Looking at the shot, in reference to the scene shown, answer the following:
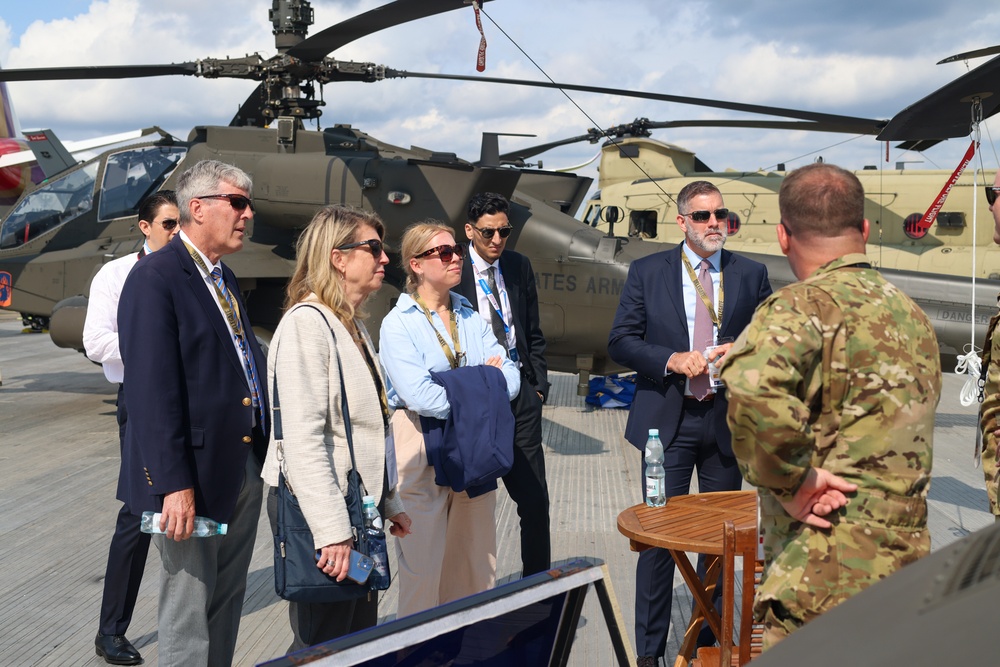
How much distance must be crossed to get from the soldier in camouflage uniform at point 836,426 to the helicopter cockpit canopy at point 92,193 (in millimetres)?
8503

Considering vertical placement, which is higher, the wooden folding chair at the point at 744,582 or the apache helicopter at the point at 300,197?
the apache helicopter at the point at 300,197

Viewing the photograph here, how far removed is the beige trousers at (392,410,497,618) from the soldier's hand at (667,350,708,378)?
3.11ft

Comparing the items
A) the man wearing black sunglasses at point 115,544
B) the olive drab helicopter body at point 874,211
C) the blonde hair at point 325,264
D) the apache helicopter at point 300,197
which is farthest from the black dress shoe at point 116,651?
the olive drab helicopter body at point 874,211

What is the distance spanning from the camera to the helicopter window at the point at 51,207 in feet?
31.8

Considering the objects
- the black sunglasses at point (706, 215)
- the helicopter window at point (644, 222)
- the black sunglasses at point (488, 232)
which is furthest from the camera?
the helicopter window at point (644, 222)

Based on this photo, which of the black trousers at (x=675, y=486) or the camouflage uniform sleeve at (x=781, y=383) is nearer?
the camouflage uniform sleeve at (x=781, y=383)

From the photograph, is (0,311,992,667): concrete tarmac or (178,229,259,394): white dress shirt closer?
(178,229,259,394): white dress shirt

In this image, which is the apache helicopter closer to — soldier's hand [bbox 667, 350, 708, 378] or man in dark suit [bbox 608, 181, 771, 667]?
man in dark suit [bbox 608, 181, 771, 667]

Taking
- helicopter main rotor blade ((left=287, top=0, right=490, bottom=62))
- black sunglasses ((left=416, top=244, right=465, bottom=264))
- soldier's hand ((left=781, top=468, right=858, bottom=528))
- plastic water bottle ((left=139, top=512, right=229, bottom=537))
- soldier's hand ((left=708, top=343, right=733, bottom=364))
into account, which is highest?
helicopter main rotor blade ((left=287, top=0, right=490, bottom=62))

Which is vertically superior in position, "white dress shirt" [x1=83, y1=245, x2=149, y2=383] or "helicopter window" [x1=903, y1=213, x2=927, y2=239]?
"helicopter window" [x1=903, y1=213, x2=927, y2=239]

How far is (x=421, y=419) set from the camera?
370 centimetres

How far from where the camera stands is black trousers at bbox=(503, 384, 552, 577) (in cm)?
428

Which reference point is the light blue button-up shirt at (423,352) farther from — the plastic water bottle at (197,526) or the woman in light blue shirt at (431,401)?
the plastic water bottle at (197,526)

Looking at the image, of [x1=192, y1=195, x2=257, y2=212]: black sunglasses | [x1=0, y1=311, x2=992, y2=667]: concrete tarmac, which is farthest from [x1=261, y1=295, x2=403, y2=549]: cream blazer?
[x1=0, y1=311, x2=992, y2=667]: concrete tarmac
